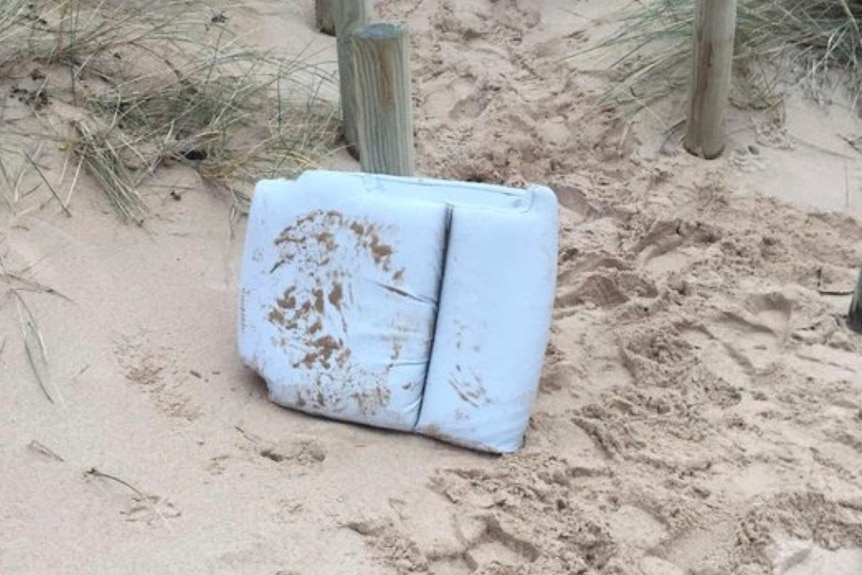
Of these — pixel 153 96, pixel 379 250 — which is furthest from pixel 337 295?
pixel 153 96

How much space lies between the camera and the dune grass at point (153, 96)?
4238mm

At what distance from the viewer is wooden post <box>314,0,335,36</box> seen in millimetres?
5376

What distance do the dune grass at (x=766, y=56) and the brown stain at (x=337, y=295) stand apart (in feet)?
6.80

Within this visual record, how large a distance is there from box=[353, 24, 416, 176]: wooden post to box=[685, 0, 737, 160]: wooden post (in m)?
1.45

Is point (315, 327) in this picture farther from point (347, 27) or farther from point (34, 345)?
point (347, 27)

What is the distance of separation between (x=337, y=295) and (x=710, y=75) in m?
1.97

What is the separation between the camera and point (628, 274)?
425cm

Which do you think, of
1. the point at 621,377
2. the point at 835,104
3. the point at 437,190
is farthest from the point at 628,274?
the point at 835,104

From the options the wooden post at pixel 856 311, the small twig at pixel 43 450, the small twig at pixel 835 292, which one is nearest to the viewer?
the small twig at pixel 43 450

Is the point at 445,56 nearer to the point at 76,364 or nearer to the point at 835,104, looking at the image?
the point at 835,104

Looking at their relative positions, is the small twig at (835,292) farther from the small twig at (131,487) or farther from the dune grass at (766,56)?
the small twig at (131,487)

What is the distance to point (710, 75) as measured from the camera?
4797 mm

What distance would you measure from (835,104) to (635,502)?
2488mm

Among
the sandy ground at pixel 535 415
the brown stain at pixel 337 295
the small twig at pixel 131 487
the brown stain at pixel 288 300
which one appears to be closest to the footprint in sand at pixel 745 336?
the sandy ground at pixel 535 415
